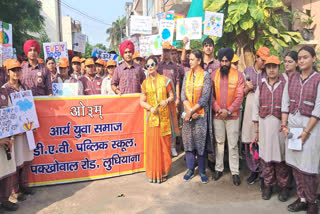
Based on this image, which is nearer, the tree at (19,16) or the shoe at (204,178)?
the shoe at (204,178)

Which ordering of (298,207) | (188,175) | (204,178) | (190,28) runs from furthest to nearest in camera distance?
(190,28) → (188,175) → (204,178) → (298,207)

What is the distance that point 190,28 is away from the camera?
616cm

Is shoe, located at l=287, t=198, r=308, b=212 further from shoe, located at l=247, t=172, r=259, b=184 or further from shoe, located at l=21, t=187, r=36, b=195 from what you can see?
shoe, located at l=21, t=187, r=36, b=195

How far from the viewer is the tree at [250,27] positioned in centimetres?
629

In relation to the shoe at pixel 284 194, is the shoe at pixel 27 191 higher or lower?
lower

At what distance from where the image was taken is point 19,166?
12.6ft

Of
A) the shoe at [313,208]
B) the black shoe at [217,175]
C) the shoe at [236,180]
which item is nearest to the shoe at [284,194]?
the shoe at [313,208]

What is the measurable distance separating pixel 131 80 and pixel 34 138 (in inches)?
74.7

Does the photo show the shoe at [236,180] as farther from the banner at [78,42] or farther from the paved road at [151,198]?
the banner at [78,42]

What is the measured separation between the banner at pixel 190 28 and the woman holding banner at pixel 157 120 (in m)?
2.20

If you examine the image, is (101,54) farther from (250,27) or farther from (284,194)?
(284,194)

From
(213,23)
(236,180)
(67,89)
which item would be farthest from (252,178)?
(67,89)

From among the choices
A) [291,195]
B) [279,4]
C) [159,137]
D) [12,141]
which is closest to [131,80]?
[159,137]

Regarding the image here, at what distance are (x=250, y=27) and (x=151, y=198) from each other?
4579mm
